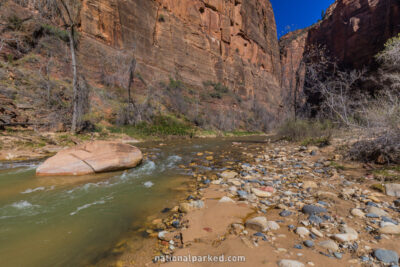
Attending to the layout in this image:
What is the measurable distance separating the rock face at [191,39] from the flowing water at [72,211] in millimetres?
17169

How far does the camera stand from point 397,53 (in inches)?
162

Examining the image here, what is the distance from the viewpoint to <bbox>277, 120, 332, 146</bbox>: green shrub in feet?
25.3

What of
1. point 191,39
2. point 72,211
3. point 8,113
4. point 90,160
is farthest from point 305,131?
point 191,39

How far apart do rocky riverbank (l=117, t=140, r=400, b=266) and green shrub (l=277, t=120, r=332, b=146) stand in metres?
4.61

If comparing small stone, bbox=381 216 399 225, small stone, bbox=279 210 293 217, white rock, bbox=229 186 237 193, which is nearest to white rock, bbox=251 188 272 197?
white rock, bbox=229 186 237 193

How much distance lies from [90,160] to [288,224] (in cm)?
458

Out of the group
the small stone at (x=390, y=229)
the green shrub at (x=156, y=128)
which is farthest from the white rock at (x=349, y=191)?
the green shrub at (x=156, y=128)

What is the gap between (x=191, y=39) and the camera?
2883cm

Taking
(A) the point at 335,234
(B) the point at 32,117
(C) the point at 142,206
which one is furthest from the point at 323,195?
(B) the point at 32,117

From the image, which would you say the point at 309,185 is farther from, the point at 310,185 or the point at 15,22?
the point at 15,22

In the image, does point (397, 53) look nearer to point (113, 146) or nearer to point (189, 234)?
point (189, 234)

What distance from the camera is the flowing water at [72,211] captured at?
1.71 meters

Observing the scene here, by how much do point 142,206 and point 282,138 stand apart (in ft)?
36.3

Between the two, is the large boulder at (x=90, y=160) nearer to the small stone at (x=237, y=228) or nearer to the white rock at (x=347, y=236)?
the small stone at (x=237, y=228)
